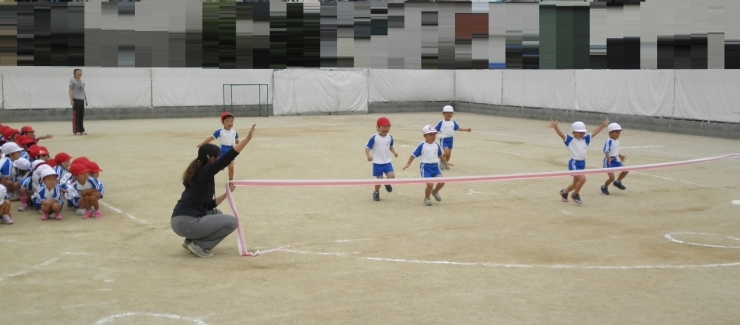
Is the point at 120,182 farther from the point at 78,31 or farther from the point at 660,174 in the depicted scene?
the point at 78,31

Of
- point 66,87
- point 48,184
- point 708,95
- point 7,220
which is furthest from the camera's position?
point 66,87

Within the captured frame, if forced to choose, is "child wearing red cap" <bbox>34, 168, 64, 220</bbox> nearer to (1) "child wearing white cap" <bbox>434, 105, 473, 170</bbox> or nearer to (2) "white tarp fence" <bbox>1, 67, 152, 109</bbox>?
(1) "child wearing white cap" <bbox>434, 105, 473, 170</bbox>

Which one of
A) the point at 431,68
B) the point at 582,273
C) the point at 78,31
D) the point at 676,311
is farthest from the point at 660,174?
the point at 78,31

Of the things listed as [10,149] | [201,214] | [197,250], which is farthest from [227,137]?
[197,250]

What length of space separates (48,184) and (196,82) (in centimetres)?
2527

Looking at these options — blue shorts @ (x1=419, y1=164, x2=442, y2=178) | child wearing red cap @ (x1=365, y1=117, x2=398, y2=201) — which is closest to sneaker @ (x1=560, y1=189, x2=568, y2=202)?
blue shorts @ (x1=419, y1=164, x2=442, y2=178)

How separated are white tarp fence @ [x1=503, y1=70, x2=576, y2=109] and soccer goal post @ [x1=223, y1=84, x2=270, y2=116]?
37.7ft

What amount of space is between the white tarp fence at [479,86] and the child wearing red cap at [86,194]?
28384 millimetres

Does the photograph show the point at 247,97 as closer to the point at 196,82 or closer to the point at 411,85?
the point at 196,82

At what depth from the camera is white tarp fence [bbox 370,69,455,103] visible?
135 ft

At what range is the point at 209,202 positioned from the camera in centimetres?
1021

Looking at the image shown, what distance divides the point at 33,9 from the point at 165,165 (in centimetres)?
2212

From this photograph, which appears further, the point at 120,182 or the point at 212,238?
the point at 120,182

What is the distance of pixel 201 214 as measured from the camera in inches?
397
